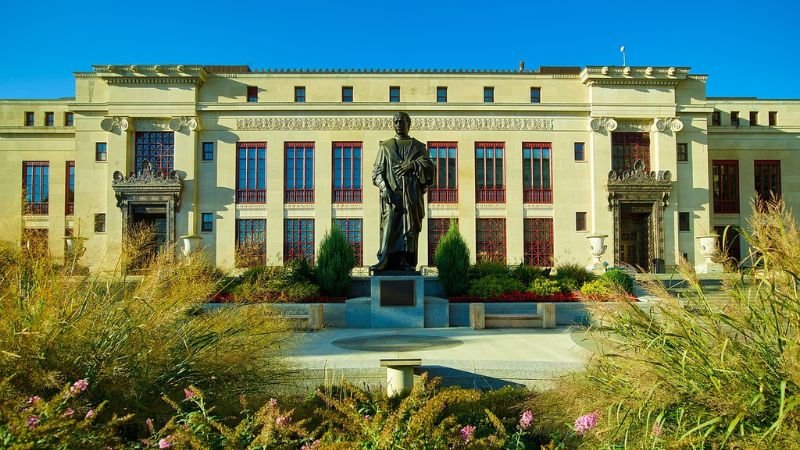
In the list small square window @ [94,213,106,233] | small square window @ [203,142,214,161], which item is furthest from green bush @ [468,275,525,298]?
small square window @ [94,213,106,233]

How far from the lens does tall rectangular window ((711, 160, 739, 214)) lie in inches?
1598

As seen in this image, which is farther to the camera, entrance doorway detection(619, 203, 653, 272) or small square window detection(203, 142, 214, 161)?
entrance doorway detection(619, 203, 653, 272)

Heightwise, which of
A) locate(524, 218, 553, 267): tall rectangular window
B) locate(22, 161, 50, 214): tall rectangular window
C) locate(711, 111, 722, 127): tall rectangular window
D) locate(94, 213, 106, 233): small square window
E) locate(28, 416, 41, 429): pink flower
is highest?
locate(711, 111, 722, 127): tall rectangular window

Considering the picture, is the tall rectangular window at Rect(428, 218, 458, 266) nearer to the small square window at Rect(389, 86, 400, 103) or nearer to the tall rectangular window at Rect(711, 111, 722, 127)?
the small square window at Rect(389, 86, 400, 103)

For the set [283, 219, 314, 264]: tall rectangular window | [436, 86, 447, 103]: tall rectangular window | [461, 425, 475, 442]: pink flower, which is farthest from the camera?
[436, 86, 447, 103]: tall rectangular window

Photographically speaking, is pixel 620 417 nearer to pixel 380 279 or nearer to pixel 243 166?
pixel 380 279

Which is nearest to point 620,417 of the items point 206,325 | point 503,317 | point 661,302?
point 661,302

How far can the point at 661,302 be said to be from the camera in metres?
4.26

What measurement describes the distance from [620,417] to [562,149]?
35.1 metres

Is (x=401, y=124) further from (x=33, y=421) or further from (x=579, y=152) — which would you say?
(x=579, y=152)

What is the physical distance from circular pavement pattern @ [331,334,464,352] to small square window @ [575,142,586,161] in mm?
28643

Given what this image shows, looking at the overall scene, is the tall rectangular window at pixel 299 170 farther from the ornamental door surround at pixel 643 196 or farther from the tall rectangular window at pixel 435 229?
the ornamental door surround at pixel 643 196

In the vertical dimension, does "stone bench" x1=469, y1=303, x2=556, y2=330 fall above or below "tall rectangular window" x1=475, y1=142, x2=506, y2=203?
below

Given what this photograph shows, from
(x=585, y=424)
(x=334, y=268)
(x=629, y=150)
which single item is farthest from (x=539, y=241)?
(x=585, y=424)
